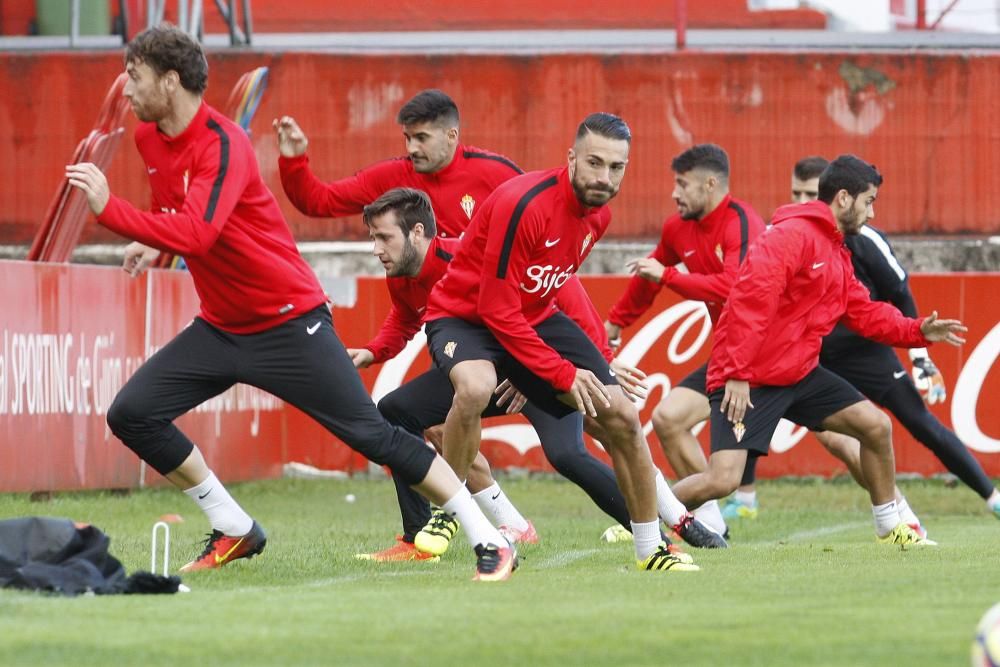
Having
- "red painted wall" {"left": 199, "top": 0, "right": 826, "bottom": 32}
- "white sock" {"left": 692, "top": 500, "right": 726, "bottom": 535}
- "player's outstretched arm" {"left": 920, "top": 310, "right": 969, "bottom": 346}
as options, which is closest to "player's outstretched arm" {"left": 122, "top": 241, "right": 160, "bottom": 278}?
"white sock" {"left": 692, "top": 500, "right": 726, "bottom": 535}

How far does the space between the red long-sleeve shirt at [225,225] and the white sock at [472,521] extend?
3.90 ft

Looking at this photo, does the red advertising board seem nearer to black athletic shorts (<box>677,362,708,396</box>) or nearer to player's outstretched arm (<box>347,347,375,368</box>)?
black athletic shorts (<box>677,362,708,396</box>)

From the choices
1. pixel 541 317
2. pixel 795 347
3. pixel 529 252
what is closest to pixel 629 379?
pixel 541 317

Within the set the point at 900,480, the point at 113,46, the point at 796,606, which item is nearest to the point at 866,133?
the point at 900,480

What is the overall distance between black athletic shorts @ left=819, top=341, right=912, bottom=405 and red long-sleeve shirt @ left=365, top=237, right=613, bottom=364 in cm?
205

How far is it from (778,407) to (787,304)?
580mm

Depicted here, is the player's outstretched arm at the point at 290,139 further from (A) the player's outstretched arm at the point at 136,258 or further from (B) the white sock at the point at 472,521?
(B) the white sock at the point at 472,521

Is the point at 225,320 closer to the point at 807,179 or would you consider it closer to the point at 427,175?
the point at 427,175

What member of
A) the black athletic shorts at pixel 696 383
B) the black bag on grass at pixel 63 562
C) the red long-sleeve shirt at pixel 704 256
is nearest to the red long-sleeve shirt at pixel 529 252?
the black bag on grass at pixel 63 562

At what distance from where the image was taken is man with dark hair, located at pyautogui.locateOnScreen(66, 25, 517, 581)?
8.13m

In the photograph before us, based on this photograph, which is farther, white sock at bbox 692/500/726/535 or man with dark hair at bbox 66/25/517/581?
white sock at bbox 692/500/726/535

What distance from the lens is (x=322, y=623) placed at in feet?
20.8

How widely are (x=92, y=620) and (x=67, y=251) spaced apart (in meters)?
9.52

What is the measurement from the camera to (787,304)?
1039cm
